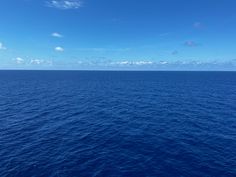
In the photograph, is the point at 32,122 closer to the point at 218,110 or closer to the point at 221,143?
the point at 221,143

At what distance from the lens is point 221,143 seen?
32.1 metres

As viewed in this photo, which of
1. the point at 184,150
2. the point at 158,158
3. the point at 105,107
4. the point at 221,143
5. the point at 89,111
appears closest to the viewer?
the point at 158,158

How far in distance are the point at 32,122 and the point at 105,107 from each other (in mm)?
23167

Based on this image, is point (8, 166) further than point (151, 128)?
No

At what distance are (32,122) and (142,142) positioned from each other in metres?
26.8

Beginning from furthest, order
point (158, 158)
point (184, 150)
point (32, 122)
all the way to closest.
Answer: point (32, 122) → point (184, 150) → point (158, 158)

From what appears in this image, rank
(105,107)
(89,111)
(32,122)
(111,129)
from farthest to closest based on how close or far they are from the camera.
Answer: (105,107)
(89,111)
(32,122)
(111,129)

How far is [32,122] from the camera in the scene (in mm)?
41844

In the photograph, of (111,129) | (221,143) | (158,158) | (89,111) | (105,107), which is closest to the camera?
(158,158)

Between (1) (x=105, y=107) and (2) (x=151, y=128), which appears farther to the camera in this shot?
(1) (x=105, y=107)

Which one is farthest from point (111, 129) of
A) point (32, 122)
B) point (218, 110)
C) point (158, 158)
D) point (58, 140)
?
point (218, 110)

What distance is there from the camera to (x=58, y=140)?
32.6 metres

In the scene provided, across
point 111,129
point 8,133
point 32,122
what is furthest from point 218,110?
point 8,133

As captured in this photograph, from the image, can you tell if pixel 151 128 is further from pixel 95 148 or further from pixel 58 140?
pixel 58 140
